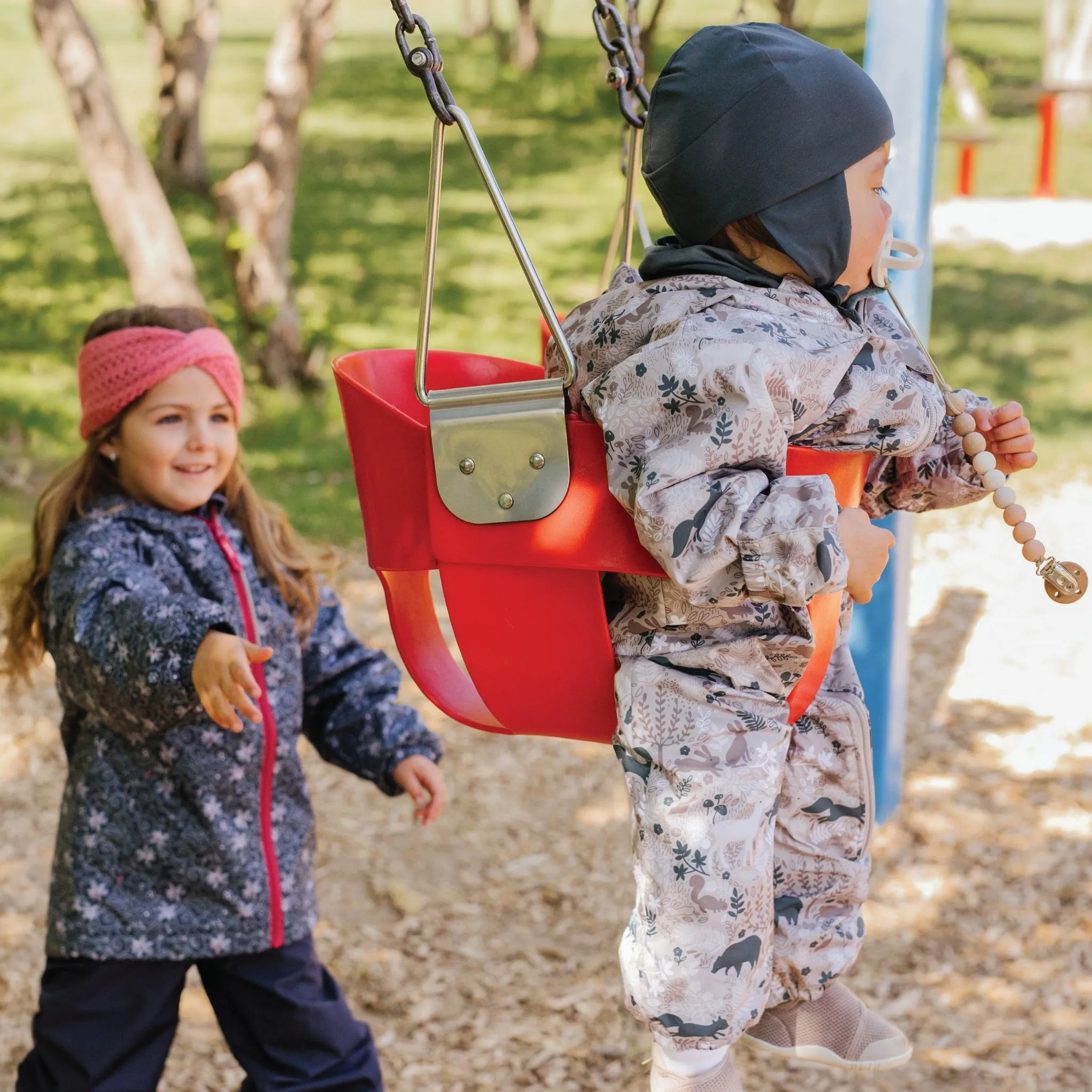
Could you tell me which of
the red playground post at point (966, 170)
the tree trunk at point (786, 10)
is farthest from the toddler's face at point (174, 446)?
the red playground post at point (966, 170)

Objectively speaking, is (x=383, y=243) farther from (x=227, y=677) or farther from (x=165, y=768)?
(x=227, y=677)

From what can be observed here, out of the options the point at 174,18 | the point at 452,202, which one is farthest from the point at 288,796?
the point at 174,18

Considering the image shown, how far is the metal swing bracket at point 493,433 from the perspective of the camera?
166 centimetres

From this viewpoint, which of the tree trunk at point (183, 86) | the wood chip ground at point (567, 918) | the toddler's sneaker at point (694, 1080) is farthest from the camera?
the tree trunk at point (183, 86)

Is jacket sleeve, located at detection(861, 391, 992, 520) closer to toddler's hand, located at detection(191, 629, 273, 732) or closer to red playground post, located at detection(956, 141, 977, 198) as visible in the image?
toddler's hand, located at detection(191, 629, 273, 732)

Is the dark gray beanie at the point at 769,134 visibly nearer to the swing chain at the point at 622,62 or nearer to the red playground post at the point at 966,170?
the swing chain at the point at 622,62

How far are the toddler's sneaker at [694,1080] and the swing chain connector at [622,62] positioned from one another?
128 centimetres

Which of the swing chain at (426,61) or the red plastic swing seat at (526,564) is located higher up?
the swing chain at (426,61)

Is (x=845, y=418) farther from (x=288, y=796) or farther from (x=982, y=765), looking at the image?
(x=982, y=765)

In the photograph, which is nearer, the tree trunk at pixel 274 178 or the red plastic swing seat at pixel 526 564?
the red plastic swing seat at pixel 526 564

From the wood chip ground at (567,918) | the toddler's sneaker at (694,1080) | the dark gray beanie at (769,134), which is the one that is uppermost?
the dark gray beanie at (769,134)

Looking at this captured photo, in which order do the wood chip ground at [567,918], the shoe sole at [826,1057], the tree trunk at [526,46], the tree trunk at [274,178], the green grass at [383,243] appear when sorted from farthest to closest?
the tree trunk at [526,46]
the green grass at [383,243]
the tree trunk at [274,178]
the wood chip ground at [567,918]
the shoe sole at [826,1057]

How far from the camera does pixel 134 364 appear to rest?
252 centimetres

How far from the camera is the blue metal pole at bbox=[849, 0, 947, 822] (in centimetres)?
346
